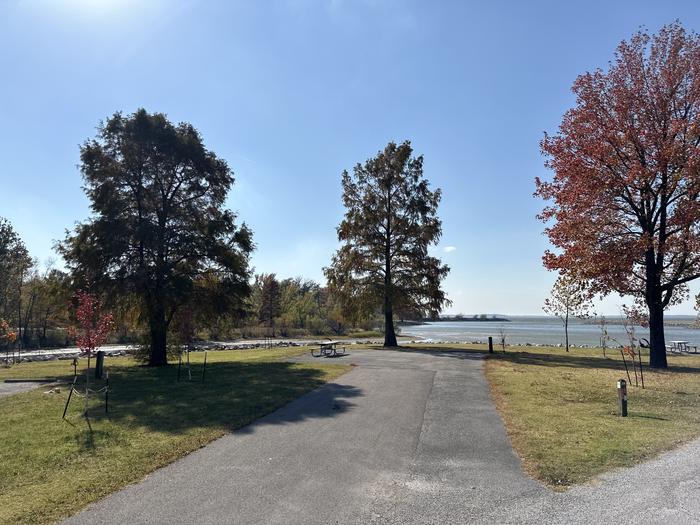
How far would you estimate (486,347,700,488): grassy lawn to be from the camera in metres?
7.02

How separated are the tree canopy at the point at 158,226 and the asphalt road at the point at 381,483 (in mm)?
13578

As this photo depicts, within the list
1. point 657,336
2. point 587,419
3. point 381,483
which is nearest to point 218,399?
point 381,483

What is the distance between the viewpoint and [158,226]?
838 inches

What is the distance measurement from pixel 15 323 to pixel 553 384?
54831 millimetres

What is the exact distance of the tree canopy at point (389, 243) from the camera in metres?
32.5

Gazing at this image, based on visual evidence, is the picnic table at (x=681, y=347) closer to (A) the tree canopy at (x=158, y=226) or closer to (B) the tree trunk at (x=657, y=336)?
(B) the tree trunk at (x=657, y=336)

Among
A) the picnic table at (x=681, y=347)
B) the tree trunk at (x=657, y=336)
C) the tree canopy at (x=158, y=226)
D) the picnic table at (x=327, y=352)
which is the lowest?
the picnic table at (x=681, y=347)

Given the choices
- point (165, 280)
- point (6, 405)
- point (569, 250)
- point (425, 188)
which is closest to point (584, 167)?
point (569, 250)

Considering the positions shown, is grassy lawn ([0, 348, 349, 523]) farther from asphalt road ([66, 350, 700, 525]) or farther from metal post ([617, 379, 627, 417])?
metal post ([617, 379, 627, 417])

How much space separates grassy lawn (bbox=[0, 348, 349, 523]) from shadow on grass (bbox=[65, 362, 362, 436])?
0.09ft

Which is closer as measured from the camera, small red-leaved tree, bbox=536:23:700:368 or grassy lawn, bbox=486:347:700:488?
grassy lawn, bbox=486:347:700:488

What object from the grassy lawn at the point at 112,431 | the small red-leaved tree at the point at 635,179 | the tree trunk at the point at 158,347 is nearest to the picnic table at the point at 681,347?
the small red-leaved tree at the point at 635,179

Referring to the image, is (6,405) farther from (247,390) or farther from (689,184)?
(689,184)

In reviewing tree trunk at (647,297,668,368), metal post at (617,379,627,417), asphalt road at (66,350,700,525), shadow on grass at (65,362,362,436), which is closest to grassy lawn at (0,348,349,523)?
shadow on grass at (65,362,362,436)
